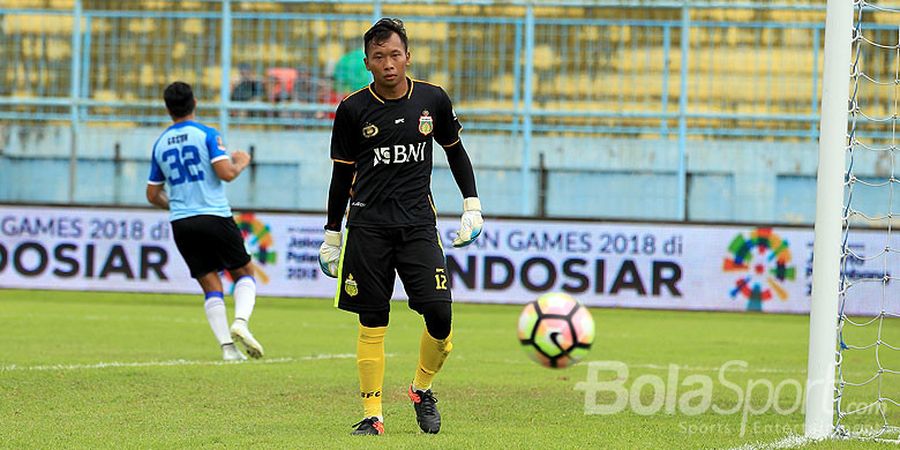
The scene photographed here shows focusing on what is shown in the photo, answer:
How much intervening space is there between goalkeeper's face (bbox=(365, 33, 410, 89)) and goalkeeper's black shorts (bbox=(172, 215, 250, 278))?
14.5ft

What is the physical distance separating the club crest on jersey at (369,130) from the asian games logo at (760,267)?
42.0 feet

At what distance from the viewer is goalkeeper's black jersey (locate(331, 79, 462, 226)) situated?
7.27 metres

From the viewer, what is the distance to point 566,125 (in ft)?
74.0

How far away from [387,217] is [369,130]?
45 centimetres

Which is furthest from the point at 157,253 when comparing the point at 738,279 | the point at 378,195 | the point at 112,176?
the point at 378,195

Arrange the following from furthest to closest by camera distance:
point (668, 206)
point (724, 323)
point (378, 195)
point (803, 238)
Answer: point (668, 206), point (803, 238), point (724, 323), point (378, 195)

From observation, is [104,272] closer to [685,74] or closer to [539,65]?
[539,65]

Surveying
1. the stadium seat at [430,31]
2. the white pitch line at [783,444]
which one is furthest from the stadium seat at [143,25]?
the white pitch line at [783,444]

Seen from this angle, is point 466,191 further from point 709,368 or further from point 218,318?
point 709,368

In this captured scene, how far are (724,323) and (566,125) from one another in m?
5.58

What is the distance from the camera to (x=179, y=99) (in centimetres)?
1116

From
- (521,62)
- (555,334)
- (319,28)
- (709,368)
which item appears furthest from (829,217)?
(319,28)

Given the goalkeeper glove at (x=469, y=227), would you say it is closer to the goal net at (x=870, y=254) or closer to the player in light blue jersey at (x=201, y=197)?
the goal net at (x=870, y=254)

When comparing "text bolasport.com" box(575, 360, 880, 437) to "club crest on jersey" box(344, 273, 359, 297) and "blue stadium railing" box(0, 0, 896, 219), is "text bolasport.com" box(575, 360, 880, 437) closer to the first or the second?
"club crest on jersey" box(344, 273, 359, 297)
